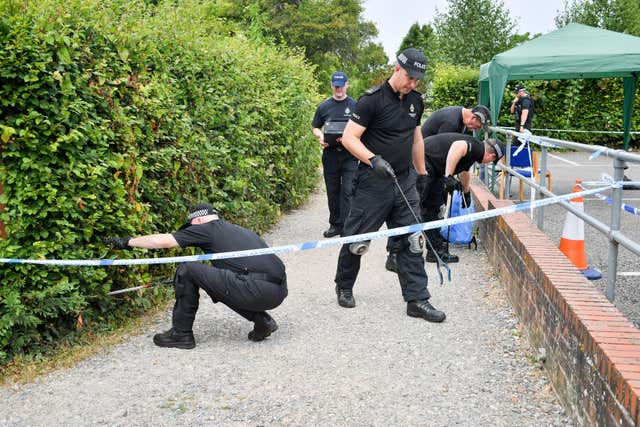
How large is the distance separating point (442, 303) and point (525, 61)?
6.72 meters

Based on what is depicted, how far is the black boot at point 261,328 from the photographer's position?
4.53 meters

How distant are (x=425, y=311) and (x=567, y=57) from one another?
7.31m

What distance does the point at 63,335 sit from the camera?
4.34 metres

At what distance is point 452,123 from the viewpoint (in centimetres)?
723

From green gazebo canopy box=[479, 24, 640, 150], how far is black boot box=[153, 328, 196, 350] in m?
8.22

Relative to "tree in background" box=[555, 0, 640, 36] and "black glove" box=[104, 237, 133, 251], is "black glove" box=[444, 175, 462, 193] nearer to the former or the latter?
"black glove" box=[104, 237, 133, 251]

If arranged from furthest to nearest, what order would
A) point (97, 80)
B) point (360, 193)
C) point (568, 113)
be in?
point (568, 113) < point (360, 193) < point (97, 80)

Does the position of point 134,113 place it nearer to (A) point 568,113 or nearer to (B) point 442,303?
(B) point 442,303

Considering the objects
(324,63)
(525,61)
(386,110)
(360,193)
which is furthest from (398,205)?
(324,63)

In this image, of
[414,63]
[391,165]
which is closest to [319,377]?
[391,165]

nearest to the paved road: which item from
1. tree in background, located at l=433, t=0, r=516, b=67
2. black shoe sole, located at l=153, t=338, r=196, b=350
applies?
black shoe sole, located at l=153, t=338, r=196, b=350

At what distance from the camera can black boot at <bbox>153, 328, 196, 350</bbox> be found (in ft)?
14.5

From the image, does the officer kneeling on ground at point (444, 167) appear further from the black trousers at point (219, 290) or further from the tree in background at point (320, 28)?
the tree in background at point (320, 28)

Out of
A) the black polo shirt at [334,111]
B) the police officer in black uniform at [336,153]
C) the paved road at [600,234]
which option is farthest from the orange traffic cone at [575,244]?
the black polo shirt at [334,111]
